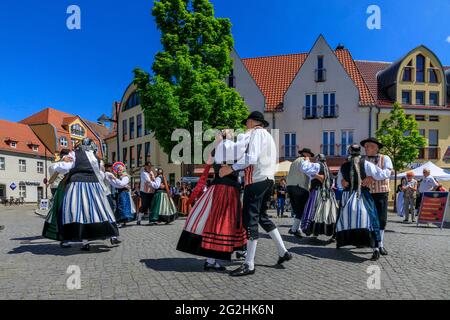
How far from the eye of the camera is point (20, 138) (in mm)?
49750

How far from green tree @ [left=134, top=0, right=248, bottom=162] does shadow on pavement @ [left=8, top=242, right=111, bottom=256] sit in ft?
41.0

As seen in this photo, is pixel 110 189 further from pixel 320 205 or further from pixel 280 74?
pixel 280 74

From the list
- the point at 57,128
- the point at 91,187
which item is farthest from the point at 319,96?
the point at 57,128

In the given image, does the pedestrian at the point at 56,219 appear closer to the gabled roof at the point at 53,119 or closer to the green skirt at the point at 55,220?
the green skirt at the point at 55,220

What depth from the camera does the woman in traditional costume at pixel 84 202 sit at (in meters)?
6.13

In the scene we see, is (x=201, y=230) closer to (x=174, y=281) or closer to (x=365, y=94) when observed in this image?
(x=174, y=281)

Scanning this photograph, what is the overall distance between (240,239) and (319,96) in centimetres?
2765

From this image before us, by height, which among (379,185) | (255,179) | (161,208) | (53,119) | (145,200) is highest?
(53,119)

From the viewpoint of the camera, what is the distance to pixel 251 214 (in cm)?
475

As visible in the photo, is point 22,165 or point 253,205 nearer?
point 253,205

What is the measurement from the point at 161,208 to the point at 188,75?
10.4 m

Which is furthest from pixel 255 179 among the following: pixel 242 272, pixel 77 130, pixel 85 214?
pixel 77 130

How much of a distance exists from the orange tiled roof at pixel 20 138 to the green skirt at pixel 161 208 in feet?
136

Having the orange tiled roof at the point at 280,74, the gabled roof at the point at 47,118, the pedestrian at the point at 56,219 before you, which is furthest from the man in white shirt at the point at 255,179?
the gabled roof at the point at 47,118
